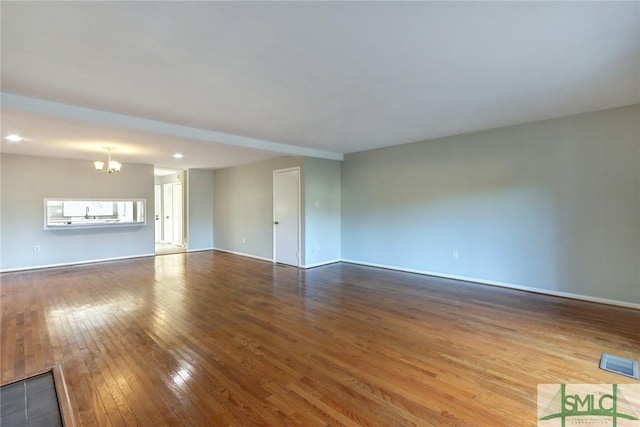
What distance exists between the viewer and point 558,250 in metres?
4.06

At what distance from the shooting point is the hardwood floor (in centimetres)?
190

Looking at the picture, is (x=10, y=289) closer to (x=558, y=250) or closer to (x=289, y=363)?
(x=289, y=363)

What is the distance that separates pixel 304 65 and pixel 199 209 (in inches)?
270

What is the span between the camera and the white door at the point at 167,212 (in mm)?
9836

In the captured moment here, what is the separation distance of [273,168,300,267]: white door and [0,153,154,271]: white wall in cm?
329

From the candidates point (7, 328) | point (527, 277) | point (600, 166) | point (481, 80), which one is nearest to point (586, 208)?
point (600, 166)

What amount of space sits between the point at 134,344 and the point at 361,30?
3.20 m

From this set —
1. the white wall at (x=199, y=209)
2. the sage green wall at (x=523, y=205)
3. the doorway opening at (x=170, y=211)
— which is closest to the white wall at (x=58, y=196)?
the white wall at (x=199, y=209)

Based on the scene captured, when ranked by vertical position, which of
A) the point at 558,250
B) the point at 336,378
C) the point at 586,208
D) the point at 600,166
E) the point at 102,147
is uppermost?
the point at 102,147

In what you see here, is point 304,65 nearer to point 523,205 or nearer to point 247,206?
point 523,205

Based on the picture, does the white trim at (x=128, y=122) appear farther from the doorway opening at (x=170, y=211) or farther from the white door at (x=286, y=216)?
the doorway opening at (x=170, y=211)

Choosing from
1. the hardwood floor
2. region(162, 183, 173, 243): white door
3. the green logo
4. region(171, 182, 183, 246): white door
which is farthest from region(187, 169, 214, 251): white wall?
the green logo

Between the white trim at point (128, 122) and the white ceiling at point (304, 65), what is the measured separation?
1 centimetres

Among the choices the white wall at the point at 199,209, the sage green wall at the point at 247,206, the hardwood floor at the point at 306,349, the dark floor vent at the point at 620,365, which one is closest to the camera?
the hardwood floor at the point at 306,349
